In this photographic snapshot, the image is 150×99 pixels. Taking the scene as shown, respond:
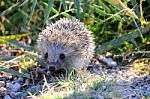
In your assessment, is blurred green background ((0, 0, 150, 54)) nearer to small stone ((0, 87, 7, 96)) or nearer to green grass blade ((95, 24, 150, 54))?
green grass blade ((95, 24, 150, 54))

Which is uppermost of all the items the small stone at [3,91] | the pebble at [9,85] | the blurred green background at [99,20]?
the blurred green background at [99,20]

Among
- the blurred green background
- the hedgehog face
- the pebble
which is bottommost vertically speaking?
the pebble

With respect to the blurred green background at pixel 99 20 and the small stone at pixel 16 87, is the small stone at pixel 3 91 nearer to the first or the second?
the small stone at pixel 16 87

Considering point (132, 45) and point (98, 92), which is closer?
point (98, 92)

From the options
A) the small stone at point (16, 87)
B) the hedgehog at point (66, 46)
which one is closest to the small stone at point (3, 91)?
the small stone at point (16, 87)

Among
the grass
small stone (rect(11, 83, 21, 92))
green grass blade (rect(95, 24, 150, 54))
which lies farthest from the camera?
green grass blade (rect(95, 24, 150, 54))

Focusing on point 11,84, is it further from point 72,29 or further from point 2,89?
point 72,29

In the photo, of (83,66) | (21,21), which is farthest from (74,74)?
(21,21)

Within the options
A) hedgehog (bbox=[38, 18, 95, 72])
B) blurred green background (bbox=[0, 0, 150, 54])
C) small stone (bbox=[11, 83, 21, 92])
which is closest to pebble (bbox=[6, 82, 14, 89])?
small stone (bbox=[11, 83, 21, 92])
